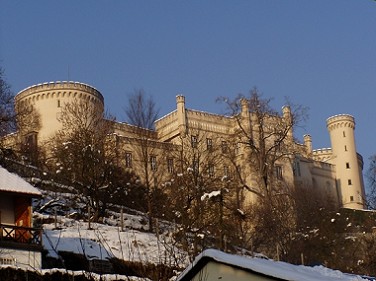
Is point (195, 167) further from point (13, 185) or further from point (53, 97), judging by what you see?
point (53, 97)

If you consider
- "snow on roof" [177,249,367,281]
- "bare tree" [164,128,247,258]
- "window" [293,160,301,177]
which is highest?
"window" [293,160,301,177]

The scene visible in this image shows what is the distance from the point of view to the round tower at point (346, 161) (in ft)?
328

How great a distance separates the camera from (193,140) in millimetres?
75250

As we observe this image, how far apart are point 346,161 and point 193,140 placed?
115 ft

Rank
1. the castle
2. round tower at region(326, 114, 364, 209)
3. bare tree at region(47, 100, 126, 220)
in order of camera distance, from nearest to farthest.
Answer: bare tree at region(47, 100, 126, 220), the castle, round tower at region(326, 114, 364, 209)

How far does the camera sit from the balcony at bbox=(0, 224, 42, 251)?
105 feet

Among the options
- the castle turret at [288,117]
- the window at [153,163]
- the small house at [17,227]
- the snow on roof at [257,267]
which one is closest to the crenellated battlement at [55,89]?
the window at [153,163]

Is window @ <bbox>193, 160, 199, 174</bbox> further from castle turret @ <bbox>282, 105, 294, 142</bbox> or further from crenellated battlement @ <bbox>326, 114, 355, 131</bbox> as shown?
crenellated battlement @ <bbox>326, 114, 355, 131</bbox>

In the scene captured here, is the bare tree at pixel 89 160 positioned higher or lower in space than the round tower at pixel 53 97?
lower

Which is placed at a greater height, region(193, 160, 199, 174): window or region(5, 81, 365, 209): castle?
region(5, 81, 365, 209): castle

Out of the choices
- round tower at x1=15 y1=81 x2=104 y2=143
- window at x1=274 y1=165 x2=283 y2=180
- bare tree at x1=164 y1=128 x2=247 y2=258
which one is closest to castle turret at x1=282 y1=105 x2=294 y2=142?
bare tree at x1=164 y1=128 x2=247 y2=258

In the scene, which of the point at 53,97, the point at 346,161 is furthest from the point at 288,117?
the point at 346,161

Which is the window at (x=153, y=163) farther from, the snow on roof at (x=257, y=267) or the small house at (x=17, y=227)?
the snow on roof at (x=257, y=267)

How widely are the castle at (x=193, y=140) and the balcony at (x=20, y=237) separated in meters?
24.0
